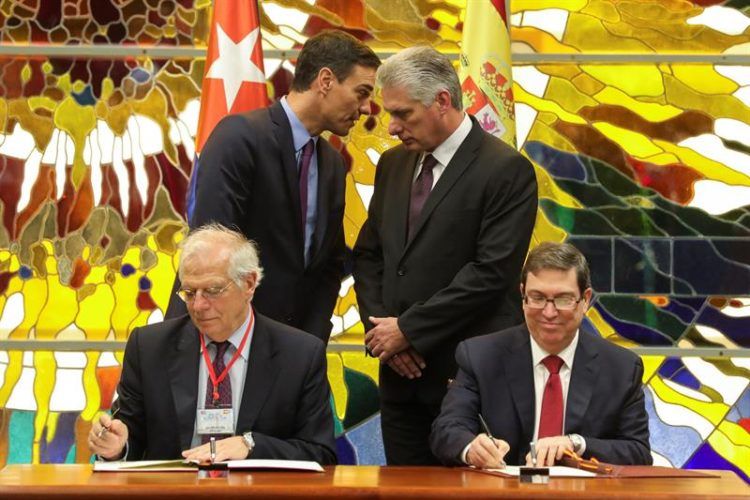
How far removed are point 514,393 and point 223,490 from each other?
3.75 ft

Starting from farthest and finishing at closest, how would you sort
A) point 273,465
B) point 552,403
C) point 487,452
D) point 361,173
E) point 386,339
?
point 361,173, point 386,339, point 552,403, point 487,452, point 273,465

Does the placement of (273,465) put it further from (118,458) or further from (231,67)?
(231,67)

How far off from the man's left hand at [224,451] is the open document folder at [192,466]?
0.09 meters

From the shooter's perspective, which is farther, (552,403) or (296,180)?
(296,180)

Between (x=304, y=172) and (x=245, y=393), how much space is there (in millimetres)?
1065

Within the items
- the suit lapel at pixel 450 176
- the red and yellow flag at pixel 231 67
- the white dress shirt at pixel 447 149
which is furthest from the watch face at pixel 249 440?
the red and yellow flag at pixel 231 67

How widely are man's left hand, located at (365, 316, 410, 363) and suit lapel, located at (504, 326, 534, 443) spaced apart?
1.56ft

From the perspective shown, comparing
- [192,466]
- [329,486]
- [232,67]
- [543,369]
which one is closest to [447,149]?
[543,369]

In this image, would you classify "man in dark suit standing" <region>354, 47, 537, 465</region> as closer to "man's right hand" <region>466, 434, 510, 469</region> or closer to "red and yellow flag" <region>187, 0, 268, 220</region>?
"man's right hand" <region>466, 434, 510, 469</region>

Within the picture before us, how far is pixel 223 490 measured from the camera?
10.2 feet

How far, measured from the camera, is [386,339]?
4504mm

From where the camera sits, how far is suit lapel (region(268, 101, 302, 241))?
15.3 ft

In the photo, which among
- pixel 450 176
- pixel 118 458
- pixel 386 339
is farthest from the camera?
pixel 450 176

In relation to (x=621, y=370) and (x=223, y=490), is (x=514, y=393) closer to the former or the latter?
(x=621, y=370)
